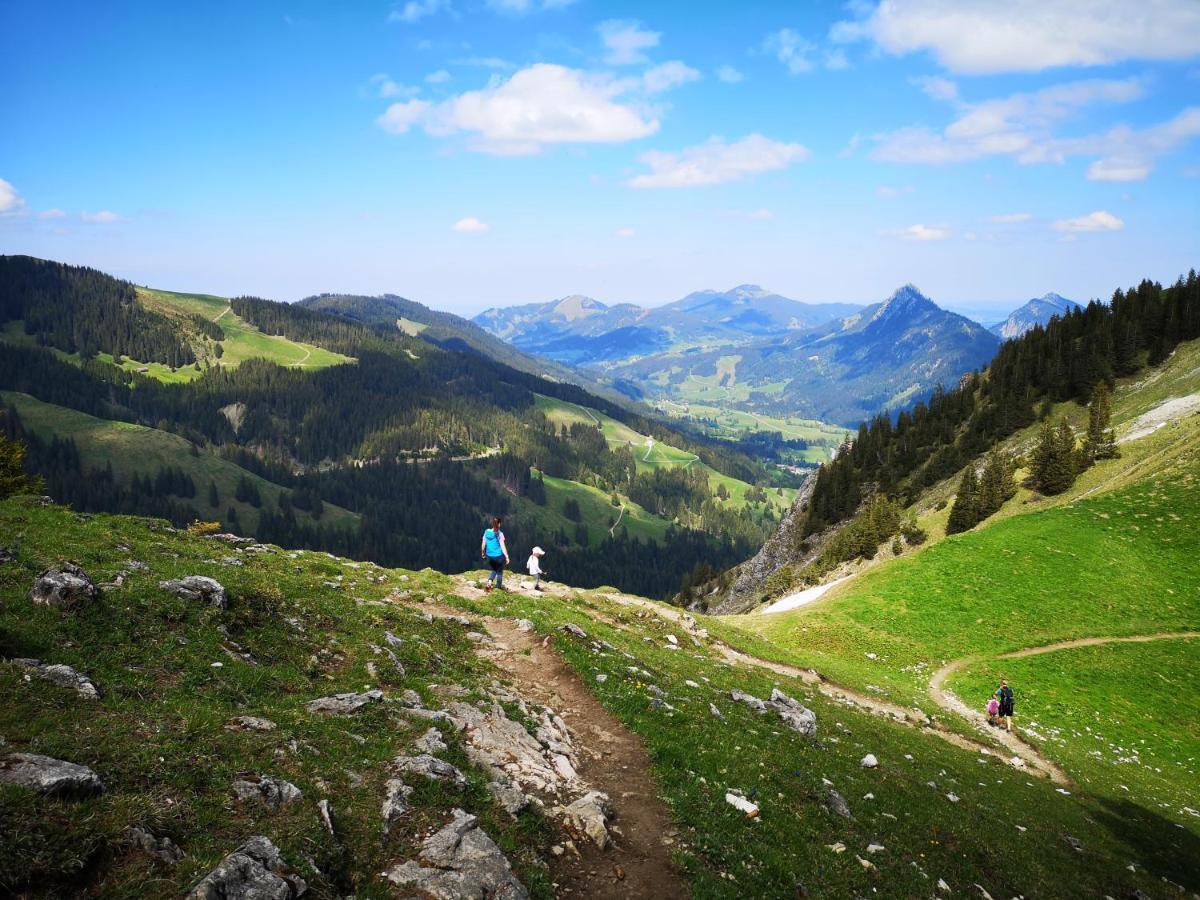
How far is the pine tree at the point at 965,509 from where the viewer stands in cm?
6631

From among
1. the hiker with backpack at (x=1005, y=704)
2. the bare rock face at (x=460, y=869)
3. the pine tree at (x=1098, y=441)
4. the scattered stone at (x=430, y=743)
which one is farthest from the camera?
the pine tree at (x=1098, y=441)

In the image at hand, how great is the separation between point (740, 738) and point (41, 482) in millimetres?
62960

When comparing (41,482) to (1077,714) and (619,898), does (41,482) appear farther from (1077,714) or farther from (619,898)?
(1077,714)

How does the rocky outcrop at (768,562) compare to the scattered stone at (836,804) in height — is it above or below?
below

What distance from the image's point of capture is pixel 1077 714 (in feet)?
112

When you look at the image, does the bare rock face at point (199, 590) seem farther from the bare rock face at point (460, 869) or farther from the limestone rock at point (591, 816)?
the limestone rock at point (591, 816)

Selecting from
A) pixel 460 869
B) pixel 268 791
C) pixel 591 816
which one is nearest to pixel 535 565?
pixel 591 816

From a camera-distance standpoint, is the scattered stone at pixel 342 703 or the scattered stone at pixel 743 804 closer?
the scattered stone at pixel 342 703

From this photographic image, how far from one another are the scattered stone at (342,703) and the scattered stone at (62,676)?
4459 mm

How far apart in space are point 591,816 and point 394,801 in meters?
4.58

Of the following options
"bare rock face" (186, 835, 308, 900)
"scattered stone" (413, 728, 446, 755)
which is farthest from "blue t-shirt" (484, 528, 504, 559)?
"bare rock face" (186, 835, 308, 900)

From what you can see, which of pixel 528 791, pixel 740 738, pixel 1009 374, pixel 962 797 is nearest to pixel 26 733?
pixel 528 791

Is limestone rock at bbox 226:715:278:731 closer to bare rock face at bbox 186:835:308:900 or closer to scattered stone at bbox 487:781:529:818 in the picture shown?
bare rock face at bbox 186:835:308:900

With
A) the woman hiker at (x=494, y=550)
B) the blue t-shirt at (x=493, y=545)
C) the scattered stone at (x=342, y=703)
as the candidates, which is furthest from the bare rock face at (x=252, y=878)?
the blue t-shirt at (x=493, y=545)
